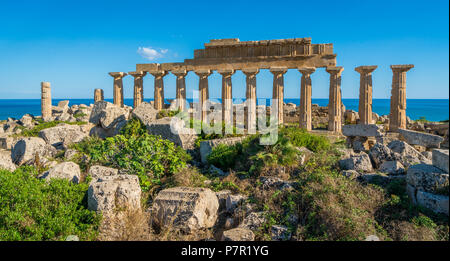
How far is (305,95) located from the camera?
18.8 m

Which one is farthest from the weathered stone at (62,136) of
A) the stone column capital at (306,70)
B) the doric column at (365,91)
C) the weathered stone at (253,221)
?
the doric column at (365,91)

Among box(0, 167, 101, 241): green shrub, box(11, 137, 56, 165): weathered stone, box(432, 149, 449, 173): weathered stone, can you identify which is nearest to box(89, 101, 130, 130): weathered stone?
box(11, 137, 56, 165): weathered stone

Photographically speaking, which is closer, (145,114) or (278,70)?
(145,114)

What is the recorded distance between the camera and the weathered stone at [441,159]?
16.0 feet

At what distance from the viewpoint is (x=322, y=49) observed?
63.3 ft

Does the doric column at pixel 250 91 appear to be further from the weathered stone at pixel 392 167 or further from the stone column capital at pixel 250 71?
the weathered stone at pixel 392 167

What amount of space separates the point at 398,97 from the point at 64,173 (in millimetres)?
17474

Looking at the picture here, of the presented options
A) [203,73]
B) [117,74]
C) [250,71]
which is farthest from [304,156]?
[117,74]

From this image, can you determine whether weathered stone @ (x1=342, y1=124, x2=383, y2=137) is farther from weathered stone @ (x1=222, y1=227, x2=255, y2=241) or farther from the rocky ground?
weathered stone @ (x1=222, y1=227, x2=255, y2=241)

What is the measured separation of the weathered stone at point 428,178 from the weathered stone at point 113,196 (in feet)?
18.1

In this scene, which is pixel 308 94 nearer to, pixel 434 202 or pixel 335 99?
pixel 335 99
